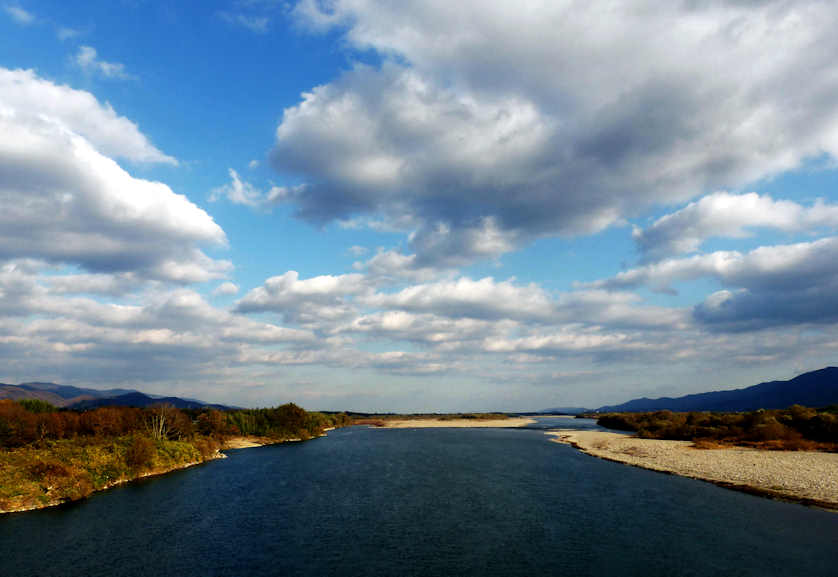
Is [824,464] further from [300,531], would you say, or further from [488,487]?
[300,531]

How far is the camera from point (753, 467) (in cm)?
6688

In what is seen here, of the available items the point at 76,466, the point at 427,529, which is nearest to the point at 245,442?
the point at 76,466

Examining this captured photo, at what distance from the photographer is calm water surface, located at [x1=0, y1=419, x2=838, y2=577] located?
33312 mm

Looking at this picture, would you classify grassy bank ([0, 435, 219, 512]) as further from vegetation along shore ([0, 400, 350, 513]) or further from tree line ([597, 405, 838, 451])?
tree line ([597, 405, 838, 451])

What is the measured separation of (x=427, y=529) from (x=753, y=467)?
57.6 meters

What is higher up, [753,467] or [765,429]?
[765,429]

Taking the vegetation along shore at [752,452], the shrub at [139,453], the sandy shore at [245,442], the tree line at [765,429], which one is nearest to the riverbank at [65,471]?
the shrub at [139,453]

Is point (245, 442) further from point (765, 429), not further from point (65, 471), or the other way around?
point (765, 429)

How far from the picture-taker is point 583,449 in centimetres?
10656

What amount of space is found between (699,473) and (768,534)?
31841 mm

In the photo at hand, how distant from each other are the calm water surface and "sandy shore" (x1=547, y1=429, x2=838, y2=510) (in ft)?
11.5

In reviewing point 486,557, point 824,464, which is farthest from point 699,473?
point 486,557

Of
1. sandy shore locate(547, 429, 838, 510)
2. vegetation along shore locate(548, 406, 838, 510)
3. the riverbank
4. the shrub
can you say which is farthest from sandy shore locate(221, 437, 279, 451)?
sandy shore locate(547, 429, 838, 510)

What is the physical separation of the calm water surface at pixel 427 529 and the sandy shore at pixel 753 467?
351 cm
